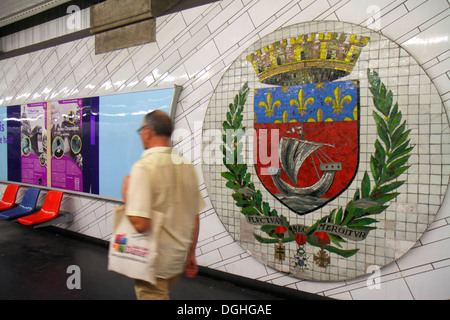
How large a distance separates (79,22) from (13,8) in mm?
1084

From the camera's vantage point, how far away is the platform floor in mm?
2854

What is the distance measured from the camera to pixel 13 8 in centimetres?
464

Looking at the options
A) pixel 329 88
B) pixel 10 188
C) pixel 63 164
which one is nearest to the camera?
pixel 329 88

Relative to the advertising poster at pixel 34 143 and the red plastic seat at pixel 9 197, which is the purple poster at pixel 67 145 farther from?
the red plastic seat at pixel 9 197

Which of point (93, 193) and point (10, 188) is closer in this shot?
point (93, 193)

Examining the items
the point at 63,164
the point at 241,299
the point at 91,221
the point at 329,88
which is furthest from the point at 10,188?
the point at 329,88

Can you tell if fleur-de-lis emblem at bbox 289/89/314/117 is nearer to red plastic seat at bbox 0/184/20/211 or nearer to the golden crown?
the golden crown

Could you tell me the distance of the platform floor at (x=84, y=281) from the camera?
2.85 m

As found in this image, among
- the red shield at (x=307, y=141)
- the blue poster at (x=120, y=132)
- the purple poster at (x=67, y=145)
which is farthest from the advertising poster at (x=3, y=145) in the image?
the red shield at (x=307, y=141)

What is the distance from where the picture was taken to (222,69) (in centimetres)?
308

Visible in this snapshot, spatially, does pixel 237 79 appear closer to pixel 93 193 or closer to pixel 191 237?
pixel 191 237

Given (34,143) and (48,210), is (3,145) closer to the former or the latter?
(34,143)

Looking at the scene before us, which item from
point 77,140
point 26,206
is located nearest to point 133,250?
point 77,140

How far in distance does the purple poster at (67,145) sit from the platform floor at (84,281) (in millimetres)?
868
